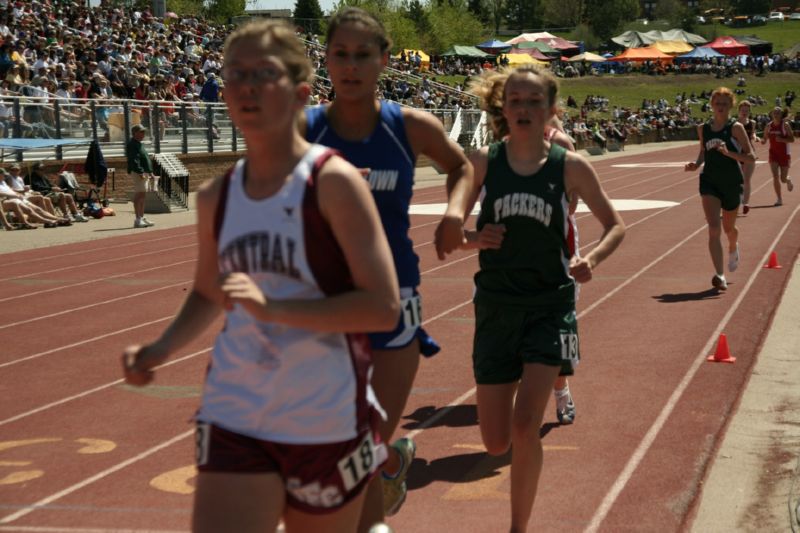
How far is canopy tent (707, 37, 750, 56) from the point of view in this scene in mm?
90250

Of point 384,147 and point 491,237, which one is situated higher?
point 384,147

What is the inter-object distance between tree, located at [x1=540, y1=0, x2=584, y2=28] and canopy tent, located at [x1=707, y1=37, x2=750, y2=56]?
199 ft

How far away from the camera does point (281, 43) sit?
2.93 meters

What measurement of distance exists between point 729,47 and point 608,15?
192 feet

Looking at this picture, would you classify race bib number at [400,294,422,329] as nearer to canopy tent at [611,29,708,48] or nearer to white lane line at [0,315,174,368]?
white lane line at [0,315,174,368]

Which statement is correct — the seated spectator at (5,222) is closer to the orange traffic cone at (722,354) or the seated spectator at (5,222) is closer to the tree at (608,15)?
the orange traffic cone at (722,354)

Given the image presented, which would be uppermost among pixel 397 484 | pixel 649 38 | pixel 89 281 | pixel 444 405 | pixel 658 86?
pixel 649 38

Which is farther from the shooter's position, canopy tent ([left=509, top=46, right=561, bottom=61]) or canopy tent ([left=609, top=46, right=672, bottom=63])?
canopy tent ([left=609, top=46, right=672, bottom=63])

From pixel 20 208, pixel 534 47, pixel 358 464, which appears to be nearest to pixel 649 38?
pixel 534 47

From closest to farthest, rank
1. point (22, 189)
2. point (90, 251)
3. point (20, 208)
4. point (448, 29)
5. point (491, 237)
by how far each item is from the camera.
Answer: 1. point (491, 237)
2. point (90, 251)
3. point (20, 208)
4. point (22, 189)
5. point (448, 29)

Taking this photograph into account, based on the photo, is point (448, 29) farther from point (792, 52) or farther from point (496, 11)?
point (496, 11)

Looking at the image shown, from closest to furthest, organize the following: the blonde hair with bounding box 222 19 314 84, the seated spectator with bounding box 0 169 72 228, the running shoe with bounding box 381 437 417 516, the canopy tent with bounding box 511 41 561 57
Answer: the blonde hair with bounding box 222 19 314 84, the running shoe with bounding box 381 437 417 516, the seated spectator with bounding box 0 169 72 228, the canopy tent with bounding box 511 41 561 57

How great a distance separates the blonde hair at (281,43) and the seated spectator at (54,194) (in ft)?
65.1

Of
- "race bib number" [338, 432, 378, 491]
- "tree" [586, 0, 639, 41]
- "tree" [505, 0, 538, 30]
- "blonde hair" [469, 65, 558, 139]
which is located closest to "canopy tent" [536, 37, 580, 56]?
"tree" [586, 0, 639, 41]
